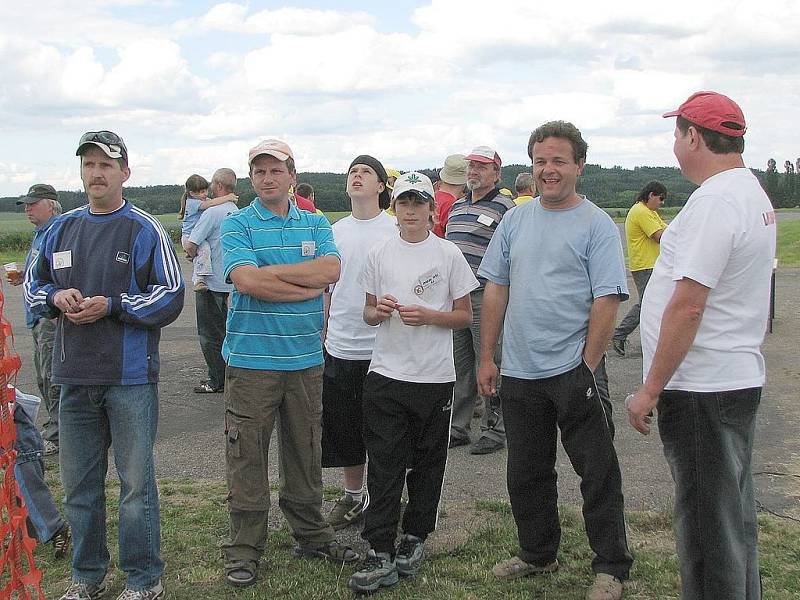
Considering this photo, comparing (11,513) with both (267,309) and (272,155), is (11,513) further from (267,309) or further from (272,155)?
(272,155)

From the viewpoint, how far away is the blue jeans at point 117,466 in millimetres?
3971

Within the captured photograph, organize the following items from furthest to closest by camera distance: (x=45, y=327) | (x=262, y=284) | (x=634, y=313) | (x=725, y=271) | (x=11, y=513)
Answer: (x=634, y=313)
(x=45, y=327)
(x=262, y=284)
(x=11, y=513)
(x=725, y=271)

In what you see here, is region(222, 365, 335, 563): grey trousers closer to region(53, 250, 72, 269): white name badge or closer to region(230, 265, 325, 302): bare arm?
region(230, 265, 325, 302): bare arm

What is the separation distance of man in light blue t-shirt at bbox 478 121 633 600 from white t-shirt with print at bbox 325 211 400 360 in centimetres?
106

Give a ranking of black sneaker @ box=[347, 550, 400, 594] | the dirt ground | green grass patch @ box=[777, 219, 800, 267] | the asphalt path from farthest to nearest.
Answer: green grass patch @ box=[777, 219, 800, 267] → the asphalt path → the dirt ground → black sneaker @ box=[347, 550, 400, 594]

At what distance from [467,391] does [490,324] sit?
2309 mm

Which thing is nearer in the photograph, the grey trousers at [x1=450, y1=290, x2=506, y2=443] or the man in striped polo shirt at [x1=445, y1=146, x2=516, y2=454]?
the man in striped polo shirt at [x1=445, y1=146, x2=516, y2=454]

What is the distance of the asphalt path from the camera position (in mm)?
5582

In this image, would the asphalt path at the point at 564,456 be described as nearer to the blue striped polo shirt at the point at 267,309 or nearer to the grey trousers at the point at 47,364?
the grey trousers at the point at 47,364

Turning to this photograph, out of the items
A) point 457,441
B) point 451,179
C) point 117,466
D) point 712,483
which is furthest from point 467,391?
point 712,483

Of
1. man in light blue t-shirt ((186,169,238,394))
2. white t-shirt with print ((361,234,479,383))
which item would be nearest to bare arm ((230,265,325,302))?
white t-shirt with print ((361,234,479,383))

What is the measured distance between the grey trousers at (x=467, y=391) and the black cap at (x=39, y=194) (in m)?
3.38

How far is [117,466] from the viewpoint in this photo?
403cm

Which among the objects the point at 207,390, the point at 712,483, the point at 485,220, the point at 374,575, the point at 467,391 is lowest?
the point at 207,390
